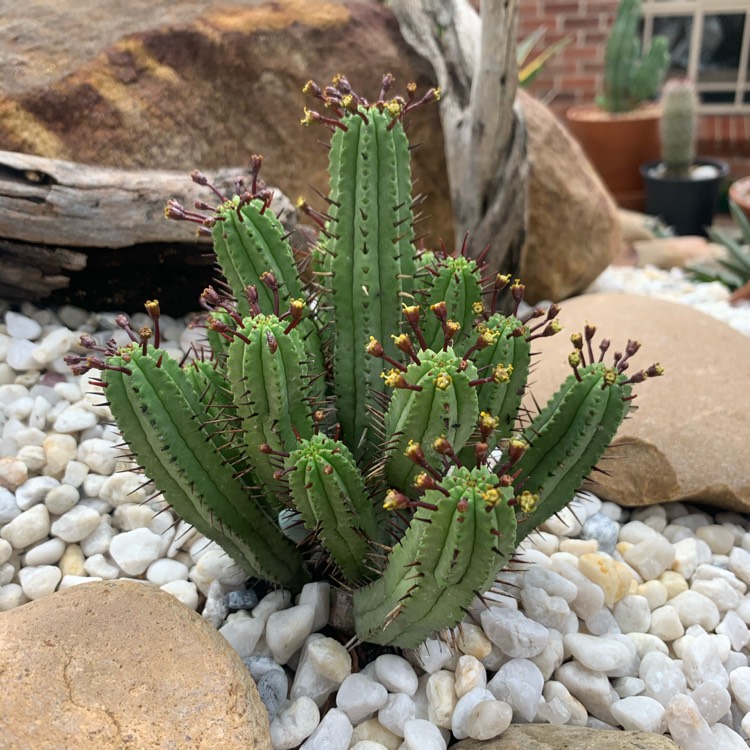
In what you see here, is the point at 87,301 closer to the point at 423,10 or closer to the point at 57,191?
the point at 57,191

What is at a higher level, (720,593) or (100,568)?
(100,568)

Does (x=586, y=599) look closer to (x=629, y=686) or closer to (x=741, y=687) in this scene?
(x=629, y=686)

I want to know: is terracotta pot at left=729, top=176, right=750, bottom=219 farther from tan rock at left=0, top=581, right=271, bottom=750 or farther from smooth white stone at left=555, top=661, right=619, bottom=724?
tan rock at left=0, top=581, right=271, bottom=750

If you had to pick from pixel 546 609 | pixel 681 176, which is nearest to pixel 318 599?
pixel 546 609

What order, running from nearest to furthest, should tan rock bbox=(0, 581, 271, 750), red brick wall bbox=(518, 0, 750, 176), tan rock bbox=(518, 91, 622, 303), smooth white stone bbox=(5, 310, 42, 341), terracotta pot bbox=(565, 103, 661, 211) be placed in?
tan rock bbox=(0, 581, 271, 750) → smooth white stone bbox=(5, 310, 42, 341) → tan rock bbox=(518, 91, 622, 303) → terracotta pot bbox=(565, 103, 661, 211) → red brick wall bbox=(518, 0, 750, 176)

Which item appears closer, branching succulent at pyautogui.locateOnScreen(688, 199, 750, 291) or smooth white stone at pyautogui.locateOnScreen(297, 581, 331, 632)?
smooth white stone at pyautogui.locateOnScreen(297, 581, 331, 632)

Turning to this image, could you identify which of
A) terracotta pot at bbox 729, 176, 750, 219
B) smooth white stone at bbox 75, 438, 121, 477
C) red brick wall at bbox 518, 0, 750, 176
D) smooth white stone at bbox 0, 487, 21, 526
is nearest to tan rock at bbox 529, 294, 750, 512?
smooth white stone at bbox 75, 438, 121, 477
